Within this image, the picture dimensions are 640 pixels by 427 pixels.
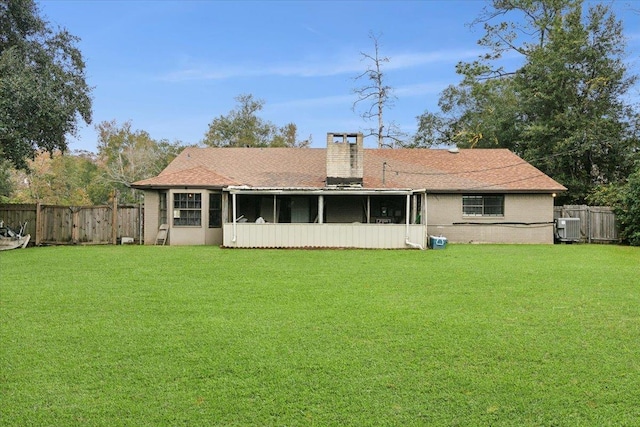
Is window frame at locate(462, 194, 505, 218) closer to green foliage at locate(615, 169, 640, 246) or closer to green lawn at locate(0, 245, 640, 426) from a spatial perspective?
green foliage at locate(615, 169, 640, 246)

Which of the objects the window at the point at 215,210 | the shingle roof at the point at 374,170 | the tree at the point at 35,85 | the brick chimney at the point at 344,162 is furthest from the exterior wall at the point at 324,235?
the tree at the point at 35,85

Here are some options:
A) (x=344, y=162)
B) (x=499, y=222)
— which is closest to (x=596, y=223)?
(x=499, y=222)

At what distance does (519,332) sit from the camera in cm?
505

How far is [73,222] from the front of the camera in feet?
54.3

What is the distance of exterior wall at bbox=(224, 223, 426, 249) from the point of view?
49.4 feet

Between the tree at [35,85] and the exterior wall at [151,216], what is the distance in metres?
4.05

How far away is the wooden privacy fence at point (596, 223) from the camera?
18.2 m

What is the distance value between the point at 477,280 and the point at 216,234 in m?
10.6

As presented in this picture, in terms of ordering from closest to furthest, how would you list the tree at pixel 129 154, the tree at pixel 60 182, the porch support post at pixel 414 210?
the porch support post at pixel 414 210
the tree at pixel 129 154
the tree at pixel 60 182

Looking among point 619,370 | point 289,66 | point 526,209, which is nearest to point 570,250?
point 526,209

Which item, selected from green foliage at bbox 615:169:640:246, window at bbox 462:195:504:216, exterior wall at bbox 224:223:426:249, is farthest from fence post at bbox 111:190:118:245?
green foliage at bbox 615:169:640:246

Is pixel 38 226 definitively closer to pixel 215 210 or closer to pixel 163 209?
pixel 163 209

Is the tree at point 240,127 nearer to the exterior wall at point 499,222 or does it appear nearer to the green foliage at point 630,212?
the exterior wall at point 499,222

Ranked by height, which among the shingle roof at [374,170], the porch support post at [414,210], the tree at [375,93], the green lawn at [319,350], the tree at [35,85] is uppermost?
the tree at [375,93]
